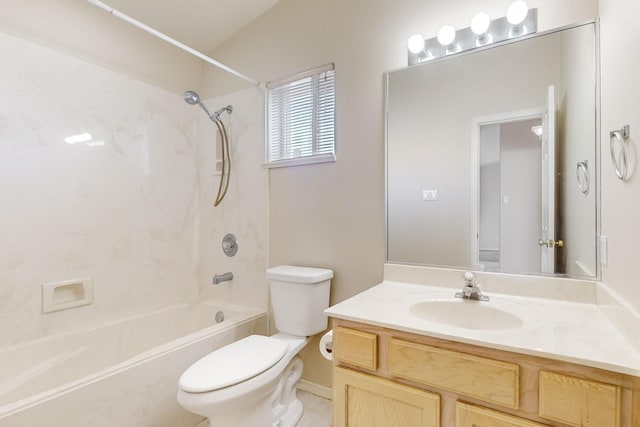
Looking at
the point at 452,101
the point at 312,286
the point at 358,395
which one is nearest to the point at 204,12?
the point at 452,101

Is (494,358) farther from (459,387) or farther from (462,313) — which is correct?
(462,313)

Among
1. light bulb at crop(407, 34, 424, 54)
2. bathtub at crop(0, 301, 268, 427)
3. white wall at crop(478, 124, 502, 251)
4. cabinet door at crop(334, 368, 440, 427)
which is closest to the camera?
cabinet door at crop(334, 368, 440, 427)

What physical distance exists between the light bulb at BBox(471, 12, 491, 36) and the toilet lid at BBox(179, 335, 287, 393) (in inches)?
68.2

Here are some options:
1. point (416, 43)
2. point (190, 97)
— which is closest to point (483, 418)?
point (416, 43)

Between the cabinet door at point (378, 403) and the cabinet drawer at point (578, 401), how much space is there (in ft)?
0.96

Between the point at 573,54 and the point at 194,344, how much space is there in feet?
7.27

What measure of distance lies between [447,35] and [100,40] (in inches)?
79.3

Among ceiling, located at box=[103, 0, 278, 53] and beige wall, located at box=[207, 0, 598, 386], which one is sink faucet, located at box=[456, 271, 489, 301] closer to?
beige wall, located at box=[207, 0, 598, 386]

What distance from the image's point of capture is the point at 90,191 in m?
1.91

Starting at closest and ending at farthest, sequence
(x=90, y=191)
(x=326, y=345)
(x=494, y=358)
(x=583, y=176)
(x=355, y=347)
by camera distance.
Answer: (x=494, y=358)
(x=355, y=347)
(x=583, y=176)
(x=326, y=345)
(x=90, y=191)

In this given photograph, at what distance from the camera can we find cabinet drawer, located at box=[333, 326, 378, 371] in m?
1.08

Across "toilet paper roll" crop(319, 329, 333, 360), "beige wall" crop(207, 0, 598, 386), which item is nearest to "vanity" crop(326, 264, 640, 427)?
"toilet paper roll" crop(319, 329, 333, 360)

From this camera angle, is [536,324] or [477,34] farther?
[477,34]

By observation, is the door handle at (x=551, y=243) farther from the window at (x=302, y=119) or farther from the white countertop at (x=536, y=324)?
the window at (x=302, y=119)
